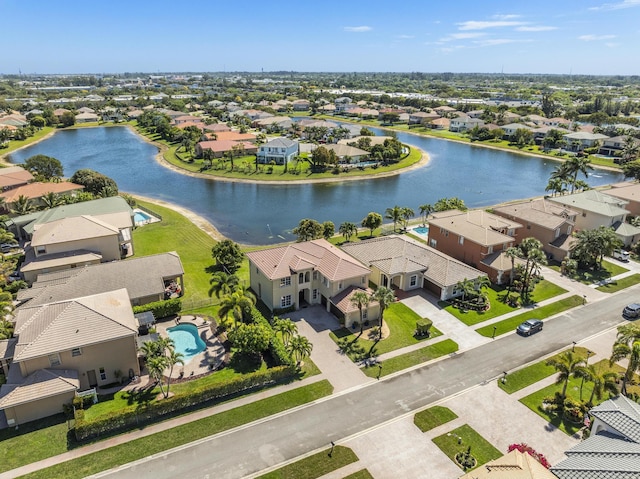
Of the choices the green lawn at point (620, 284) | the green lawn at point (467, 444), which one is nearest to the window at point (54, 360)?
the green lawn at point (467, 444)

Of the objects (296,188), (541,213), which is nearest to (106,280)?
(541,213)

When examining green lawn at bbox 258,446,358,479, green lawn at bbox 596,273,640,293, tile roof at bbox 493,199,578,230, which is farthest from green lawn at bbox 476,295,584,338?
green lawn at bbox 258,446,358,479

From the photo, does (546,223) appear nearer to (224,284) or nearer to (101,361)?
(224,284)

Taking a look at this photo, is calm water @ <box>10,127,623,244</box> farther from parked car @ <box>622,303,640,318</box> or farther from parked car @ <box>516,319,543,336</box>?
parked car @ <box>622,303,640,318</box>

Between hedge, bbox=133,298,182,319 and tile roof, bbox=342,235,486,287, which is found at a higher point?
tile roof, bbox=342,235,486,287

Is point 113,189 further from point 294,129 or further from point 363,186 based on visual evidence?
point 294,129

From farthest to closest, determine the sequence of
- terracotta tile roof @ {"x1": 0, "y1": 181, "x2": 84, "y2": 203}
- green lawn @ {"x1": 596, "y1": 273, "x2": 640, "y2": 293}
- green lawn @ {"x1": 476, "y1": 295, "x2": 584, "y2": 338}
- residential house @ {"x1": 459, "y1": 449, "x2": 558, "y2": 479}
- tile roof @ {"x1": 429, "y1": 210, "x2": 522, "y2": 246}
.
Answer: terracotta tile roof @ {"x1": 0, "y1": 181, "x2": 84, "y2": 203}
tile roof @ {"x1": 429, "y1": 210, "x2": 522, "y2": 246}
green lawn @ {"x1": 596, "y1": 273, "x2": 640, "y2": 293}
green lawn @ {"x1": 476, "y1": 295, "x2": 584, "y2": 338}
residential house @ {"x1": 459, "y1": 449, "x2": 558, "y2": 479}

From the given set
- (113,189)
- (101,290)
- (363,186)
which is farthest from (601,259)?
(113,189)

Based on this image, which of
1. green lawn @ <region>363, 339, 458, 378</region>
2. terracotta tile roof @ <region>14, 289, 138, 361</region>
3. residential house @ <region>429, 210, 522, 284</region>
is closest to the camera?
terracotta tile roof @ <region>14, 289, 138, 361</region>
